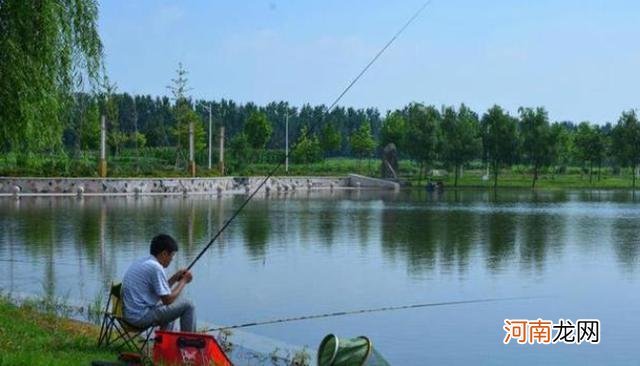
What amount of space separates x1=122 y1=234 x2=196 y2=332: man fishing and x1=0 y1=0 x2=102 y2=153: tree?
154 inches

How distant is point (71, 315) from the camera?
1193cm

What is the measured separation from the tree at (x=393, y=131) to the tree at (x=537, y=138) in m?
10.7

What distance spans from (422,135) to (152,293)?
65.2m

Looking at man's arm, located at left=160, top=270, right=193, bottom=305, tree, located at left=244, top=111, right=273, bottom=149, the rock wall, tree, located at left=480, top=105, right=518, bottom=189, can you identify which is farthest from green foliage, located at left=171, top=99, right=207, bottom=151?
man's arm, located at left=160, top=270, right=193, bottom=305

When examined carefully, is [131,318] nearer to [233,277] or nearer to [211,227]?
[233,277]

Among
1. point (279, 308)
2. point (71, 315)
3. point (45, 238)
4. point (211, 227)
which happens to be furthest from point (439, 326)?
point (211, 227)

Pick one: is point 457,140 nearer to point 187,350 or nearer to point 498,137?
point 498,137

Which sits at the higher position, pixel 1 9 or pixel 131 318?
pixel 1 9

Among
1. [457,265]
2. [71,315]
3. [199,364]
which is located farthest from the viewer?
[457,265]

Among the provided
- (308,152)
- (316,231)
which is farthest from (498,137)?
(316,231)

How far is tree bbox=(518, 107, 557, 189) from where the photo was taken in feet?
228

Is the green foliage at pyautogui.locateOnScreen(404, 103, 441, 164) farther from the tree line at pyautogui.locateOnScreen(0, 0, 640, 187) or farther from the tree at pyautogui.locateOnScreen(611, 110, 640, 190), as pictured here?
the tree at pyautogui.locateOnScreen(611, 110, 640, 190)

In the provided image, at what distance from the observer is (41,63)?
1147 cm

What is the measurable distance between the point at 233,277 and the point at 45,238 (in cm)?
799
